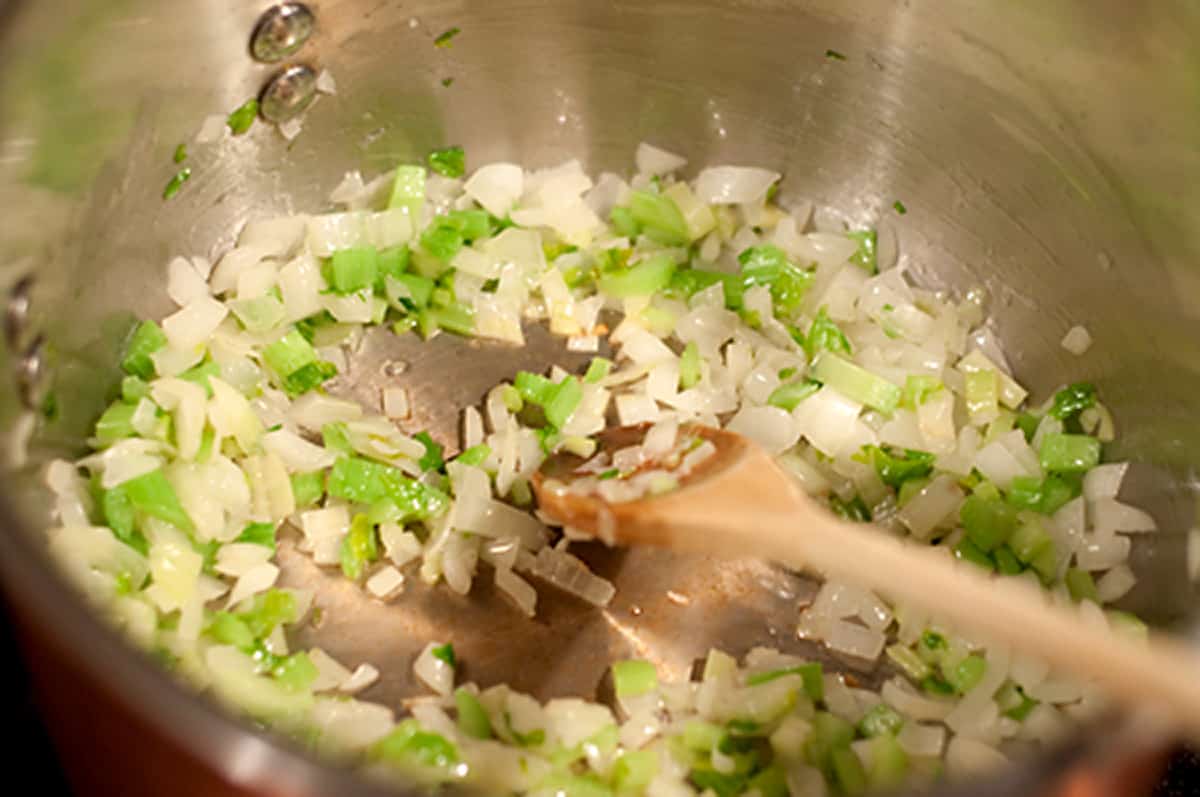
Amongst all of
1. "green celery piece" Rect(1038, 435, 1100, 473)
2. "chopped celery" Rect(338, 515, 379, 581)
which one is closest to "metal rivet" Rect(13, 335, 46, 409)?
"chopped celery" Rect(338, 515, 379, 581)

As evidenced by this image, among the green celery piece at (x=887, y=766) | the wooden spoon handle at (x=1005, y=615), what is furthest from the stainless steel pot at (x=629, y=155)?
the wooden spoon handle at (x=1005, y=615)

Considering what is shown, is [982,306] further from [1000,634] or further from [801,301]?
[1000,634]

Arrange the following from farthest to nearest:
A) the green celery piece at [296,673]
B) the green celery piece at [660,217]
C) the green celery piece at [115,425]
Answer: the green celery piece at [660,217] → the green celery piece at [115,425] → the green celery piece at [296,673]

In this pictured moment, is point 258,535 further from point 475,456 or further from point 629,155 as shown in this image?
point 629,155

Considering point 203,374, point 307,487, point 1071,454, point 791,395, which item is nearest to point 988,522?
point 1071,454

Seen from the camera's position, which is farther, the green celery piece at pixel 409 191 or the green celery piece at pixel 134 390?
the green celery piece at pixel 409 191

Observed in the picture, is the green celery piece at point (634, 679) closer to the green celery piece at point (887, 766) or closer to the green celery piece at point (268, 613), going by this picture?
the green celery piece at point (887, 766)
